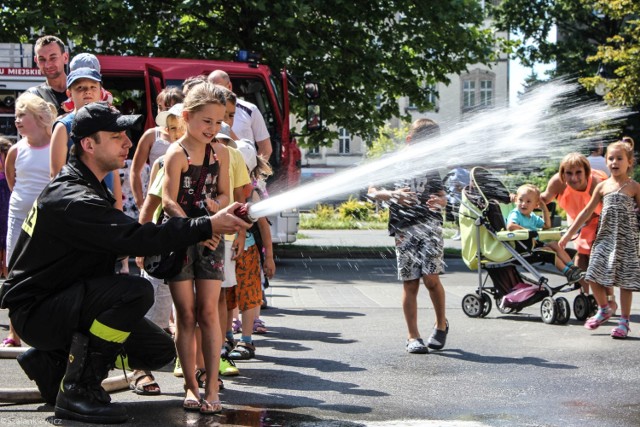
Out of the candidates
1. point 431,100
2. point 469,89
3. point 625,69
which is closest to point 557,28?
point 469,89

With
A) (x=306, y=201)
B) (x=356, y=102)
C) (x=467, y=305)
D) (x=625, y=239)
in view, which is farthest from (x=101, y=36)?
(x=306, y=201)

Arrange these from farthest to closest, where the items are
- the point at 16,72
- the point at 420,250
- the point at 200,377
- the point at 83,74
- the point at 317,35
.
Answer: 1. the point at 317,35
2. the point at 16,72
3. the point at 420,250
4. the point at 83,74
5. the point at 200,377

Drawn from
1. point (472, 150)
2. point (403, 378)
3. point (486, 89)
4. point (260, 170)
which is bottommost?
point (403, 378)

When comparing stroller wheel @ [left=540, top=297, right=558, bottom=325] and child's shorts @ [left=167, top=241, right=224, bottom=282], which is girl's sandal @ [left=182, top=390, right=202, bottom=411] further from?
stroller wheel @ [left=540, top=297, right=558, bottom=325]

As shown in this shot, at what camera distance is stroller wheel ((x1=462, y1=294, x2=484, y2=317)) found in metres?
10.2

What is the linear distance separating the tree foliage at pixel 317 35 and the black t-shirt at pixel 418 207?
12714mm

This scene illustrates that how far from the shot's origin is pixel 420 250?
7.87 metres

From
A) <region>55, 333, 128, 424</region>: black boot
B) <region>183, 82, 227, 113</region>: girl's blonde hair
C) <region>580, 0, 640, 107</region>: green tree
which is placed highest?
<region>580, 0, 640, 107</region>: green tree

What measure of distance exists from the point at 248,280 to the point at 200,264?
6.51ft

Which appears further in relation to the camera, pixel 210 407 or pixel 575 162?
pixel 575 162

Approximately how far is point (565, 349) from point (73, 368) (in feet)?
14.3

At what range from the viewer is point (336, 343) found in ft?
27.8

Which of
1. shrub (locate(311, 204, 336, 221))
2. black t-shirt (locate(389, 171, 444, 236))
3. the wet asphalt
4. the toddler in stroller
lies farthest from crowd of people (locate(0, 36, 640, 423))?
shrub (locate(311, 204, 336, 221))

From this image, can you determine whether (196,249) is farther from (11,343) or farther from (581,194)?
(581,194)
